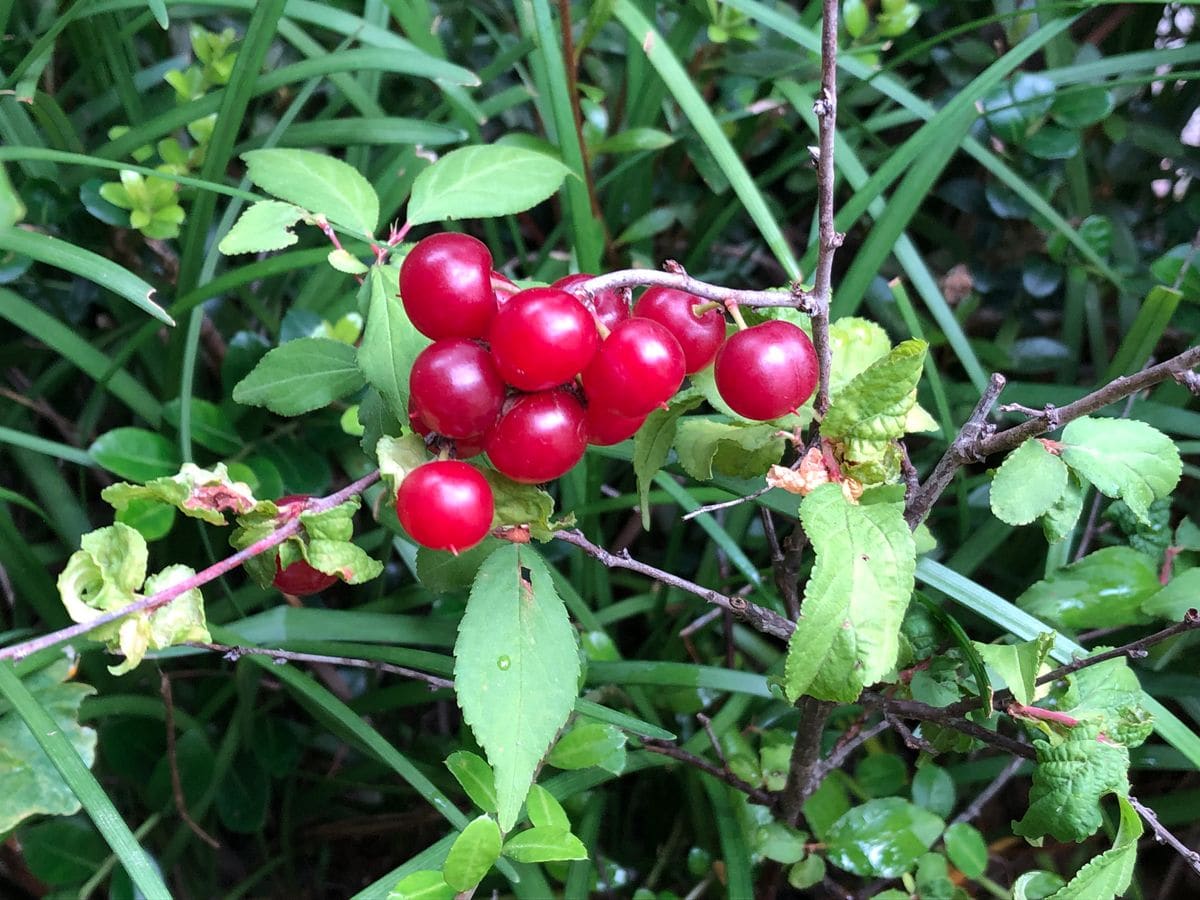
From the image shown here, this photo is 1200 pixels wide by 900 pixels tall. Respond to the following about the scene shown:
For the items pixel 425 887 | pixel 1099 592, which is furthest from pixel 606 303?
pixel 1099 592

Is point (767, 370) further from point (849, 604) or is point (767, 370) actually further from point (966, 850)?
point (966, 850)

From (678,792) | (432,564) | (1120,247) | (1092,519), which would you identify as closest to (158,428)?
(432,564)

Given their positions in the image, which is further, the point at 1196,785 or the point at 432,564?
the point at 1196,785

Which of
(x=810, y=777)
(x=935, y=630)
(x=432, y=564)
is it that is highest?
(x=432, y=564)

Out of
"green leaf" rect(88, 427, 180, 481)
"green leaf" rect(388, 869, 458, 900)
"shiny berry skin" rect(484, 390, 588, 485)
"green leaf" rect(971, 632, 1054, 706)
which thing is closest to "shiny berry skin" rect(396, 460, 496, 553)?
"shiny berry skin" rect(484, 390, 588, 485)

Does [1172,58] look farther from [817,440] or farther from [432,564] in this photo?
[432,564]

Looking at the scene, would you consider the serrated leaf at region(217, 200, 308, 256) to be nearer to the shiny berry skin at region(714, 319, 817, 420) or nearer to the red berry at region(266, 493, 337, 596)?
the red berry at region(266, 493, 337, 596)

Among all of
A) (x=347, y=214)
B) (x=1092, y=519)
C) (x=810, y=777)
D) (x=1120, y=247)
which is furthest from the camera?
(x=1120, y=247)
